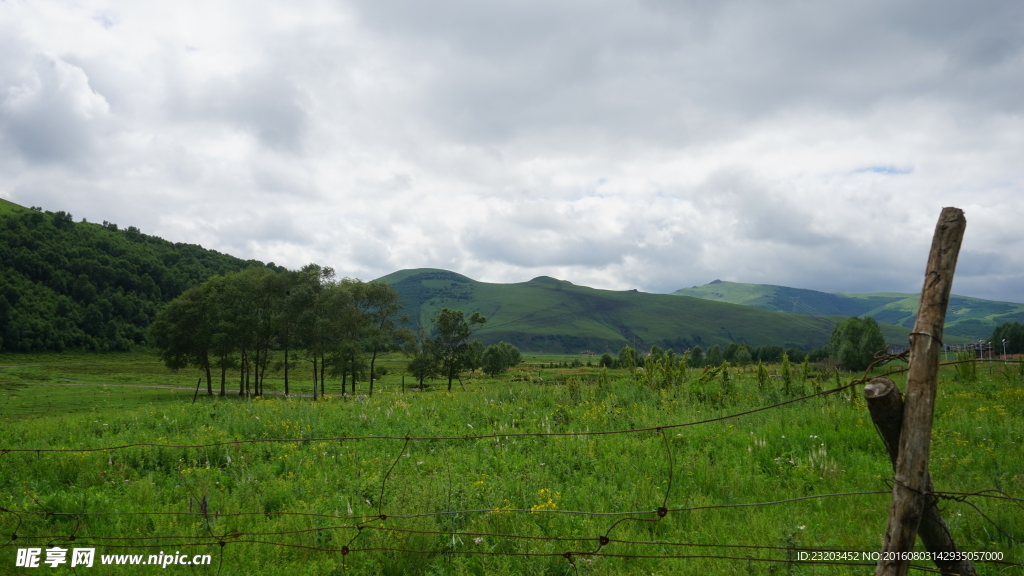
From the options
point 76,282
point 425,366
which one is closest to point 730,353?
point 425,366

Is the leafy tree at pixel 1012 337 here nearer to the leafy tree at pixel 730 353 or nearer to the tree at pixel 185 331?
the leafy tree at pixel 730 353

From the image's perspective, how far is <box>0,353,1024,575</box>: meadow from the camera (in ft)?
18.0

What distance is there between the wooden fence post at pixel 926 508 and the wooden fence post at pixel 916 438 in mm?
48

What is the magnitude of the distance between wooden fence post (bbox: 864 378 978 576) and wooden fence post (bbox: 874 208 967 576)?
0.16 feet

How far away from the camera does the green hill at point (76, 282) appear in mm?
136375

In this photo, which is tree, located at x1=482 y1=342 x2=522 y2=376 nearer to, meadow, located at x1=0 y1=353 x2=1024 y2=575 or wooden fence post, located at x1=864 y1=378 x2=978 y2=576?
meadow, located at x1=0 y1=353 x2=1024 y2=575

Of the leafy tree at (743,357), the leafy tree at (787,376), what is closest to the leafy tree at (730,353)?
the leafy tree at (743,357)

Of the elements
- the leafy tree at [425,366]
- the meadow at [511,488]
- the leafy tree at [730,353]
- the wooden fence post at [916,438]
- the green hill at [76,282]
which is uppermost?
the green hill at [76,282]

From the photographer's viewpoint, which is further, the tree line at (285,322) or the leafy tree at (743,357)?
the leafy tree at (743,357)

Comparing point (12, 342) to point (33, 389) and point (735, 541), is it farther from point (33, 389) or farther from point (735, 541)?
point (735, 541)

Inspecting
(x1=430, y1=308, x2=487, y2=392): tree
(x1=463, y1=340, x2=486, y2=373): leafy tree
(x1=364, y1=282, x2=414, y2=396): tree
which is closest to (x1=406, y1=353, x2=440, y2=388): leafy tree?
(x1=430, y1=308, x2=487, y2=392): tree

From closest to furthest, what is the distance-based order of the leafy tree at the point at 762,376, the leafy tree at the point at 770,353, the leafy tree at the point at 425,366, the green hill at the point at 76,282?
1. the leafy tree at the point at 762,376
2. the leafy tree at the point at 425,366
3. the leafy tree at the point at 770,353
4. the green hill at the point at 76,282

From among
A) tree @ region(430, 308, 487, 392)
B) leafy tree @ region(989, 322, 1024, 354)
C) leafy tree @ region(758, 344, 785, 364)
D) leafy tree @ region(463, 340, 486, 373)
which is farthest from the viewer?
leafy tree @ region(758, 344, 785, 364)

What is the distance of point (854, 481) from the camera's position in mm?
7156
